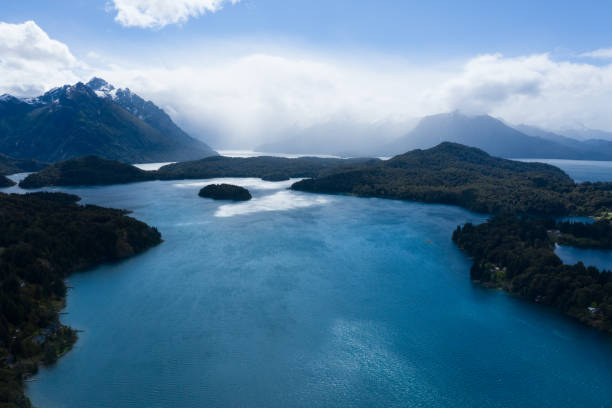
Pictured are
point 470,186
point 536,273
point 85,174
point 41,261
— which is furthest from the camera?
point 85,174

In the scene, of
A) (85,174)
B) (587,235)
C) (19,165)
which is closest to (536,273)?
(587,235)

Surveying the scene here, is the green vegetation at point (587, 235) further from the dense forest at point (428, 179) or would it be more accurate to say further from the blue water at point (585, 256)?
the dense forest at point (428, 179)

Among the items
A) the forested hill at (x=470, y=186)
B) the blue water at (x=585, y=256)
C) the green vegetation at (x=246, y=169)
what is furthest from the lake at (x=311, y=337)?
the green vegetation at (x=246, y=169)

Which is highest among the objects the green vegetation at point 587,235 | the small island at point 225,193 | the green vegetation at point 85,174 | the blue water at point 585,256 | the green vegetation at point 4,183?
the green vegetation at point 85,174

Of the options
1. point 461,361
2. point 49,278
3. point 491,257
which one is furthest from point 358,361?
point 49,278

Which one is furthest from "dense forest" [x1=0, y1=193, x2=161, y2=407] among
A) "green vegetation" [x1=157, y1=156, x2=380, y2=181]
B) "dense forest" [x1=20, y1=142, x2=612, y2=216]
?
"green vegetation" [x1=157, y1=156, x2=380, y2=181]

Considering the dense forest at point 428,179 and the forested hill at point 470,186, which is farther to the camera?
the dense forest at point 428,179

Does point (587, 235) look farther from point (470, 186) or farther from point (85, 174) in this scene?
point (85, 174)
